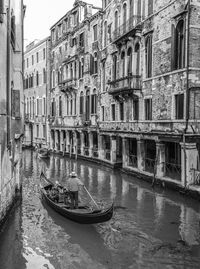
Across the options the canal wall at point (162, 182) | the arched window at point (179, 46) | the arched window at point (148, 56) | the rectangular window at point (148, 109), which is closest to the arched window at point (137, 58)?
the arched window at point (148, 56)

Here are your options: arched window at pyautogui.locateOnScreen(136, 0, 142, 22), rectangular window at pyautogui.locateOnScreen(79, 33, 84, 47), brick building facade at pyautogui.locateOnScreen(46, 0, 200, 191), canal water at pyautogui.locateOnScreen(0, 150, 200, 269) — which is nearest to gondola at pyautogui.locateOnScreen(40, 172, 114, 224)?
canal water at pyautogui.locateOnScreen(0, 150, 200, 269)

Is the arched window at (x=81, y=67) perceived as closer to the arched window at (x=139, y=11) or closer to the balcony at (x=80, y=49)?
the balcony at (x=80, y=49)

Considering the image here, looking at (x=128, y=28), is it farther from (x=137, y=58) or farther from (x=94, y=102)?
(x=94, y=102)

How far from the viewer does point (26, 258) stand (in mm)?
8906

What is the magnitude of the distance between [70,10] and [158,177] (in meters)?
21.2

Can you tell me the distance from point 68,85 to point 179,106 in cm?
1810

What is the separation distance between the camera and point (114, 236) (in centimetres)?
1044

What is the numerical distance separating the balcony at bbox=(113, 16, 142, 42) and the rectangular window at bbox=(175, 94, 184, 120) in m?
5.61

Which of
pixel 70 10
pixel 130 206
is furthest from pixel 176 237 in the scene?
pixel 70 10

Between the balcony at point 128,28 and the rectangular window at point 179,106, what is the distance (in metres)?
5.61

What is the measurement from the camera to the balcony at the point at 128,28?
20.1 meters

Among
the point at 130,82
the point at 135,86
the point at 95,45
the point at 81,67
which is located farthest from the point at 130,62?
the point at 81,67

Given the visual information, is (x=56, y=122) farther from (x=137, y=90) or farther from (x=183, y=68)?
(x=183, y=68)

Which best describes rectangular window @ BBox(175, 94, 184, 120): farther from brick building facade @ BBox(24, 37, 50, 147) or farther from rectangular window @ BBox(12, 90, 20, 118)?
brick building facade @ BBox(24, 37, 50, 147)
